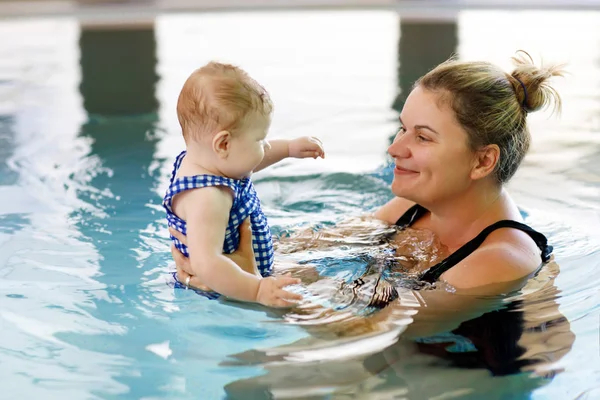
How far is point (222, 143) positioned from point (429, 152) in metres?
0.72

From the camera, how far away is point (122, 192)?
13.8 feet

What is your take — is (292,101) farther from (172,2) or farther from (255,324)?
(172,2)

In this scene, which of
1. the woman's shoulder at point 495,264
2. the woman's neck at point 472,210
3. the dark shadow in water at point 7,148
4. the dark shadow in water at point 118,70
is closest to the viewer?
the woman's shoulder at point 495,264

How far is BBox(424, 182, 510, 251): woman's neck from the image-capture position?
9.57 ft

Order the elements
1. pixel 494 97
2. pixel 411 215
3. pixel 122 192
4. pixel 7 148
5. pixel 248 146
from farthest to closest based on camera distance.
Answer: pixel 7 148 → pixel 122 192 → pixel 411 215 → pixel 494 97 → pixel 248 146

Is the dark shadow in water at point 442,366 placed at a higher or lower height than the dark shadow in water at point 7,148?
higher

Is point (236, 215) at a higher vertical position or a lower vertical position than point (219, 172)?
lower

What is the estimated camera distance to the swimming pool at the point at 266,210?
241 cm

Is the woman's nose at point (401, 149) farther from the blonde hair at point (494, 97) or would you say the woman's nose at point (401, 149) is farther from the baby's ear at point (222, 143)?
the baby's ear at point (222, 143)

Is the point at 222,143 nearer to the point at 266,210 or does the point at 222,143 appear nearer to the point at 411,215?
the point at 411,215

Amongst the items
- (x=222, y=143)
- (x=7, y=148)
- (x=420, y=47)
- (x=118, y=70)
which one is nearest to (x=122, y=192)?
(x=7, y=148)

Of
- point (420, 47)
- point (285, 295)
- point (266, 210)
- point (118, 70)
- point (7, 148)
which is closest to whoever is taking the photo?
point (285, 295)

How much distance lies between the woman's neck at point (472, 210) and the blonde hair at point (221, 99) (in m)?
0.84

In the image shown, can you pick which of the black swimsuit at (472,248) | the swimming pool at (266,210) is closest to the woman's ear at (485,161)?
the black swimsuit at (472,248)
